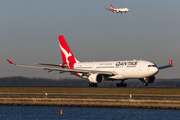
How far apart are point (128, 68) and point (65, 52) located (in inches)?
840

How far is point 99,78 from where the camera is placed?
66250 millimetres

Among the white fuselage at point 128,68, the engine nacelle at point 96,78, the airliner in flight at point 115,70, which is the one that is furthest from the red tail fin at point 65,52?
the engine nacelle at point 96,78

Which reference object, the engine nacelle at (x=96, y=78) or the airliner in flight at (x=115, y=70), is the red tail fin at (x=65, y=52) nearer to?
the airliner in flight at (x=115, y=70)

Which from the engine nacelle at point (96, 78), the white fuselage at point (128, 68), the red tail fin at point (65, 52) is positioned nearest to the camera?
the white fuselage at point (128, 68)

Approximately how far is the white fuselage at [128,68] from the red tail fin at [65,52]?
9.36 m

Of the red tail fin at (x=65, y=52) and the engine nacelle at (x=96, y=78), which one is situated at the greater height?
the red tail fin at (x=65, y=52)

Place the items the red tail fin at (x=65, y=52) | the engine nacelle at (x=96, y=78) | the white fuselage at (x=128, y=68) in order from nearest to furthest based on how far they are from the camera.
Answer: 1. the white fuselage at (x=128, y=68)
2. the engine nacelle at (x=96, y=78)
3. the red tail fin at (x=65, y=52)

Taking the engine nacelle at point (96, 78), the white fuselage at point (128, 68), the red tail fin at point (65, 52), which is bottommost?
Result: the engine nacelle at point (96, 78)

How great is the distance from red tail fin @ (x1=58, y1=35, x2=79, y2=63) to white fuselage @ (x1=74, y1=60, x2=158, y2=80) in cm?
936

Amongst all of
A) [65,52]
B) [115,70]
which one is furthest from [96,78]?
[65,52]

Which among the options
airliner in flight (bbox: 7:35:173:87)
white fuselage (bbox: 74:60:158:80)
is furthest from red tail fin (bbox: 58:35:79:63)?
white fuselage (bbox: 74:60:158:80)

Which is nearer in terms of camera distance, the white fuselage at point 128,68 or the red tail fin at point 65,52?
the white fuselage at point 128,68

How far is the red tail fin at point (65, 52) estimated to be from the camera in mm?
79488

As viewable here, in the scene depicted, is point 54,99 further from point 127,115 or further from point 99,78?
point 99,78
